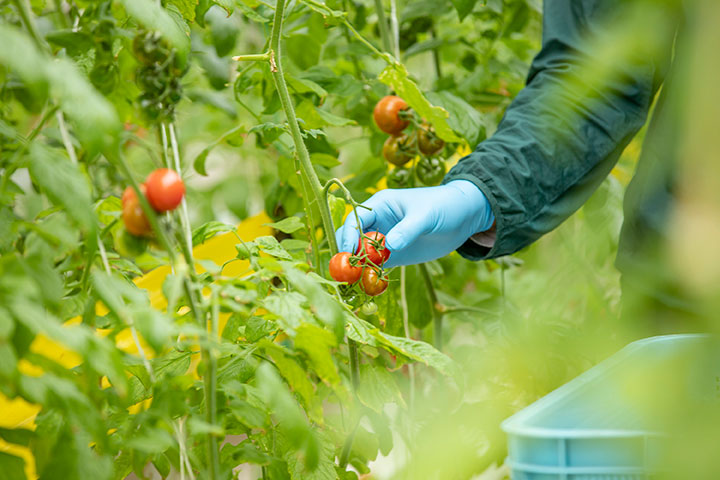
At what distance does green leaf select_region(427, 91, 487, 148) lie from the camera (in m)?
1.22

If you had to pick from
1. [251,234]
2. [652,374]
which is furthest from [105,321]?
[652,374]

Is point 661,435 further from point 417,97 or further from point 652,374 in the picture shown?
point 417,97

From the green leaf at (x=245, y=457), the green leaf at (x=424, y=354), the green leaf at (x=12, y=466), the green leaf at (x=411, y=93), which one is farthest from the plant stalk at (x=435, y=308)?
the green leaf at (x=12, y=466)

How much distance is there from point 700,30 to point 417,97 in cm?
75

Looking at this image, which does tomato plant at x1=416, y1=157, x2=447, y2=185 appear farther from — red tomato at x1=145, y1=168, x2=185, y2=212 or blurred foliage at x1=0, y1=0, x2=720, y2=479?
red tomato at x1=145, y1=168, x2=185, y2=212

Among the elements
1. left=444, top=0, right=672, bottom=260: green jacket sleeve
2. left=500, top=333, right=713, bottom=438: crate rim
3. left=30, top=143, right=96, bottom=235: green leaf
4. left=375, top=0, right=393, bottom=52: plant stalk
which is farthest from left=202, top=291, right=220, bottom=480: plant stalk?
left=375, top=0, right=393, bottom=52: plant stalk

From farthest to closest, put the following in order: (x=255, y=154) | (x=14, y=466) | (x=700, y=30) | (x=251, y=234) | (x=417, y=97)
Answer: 1. (x=255, y=154)
2. (x=251, y=234)
3. (x=417, y=97)
4. (x=14, y=466)
5. (x=700, y=30)

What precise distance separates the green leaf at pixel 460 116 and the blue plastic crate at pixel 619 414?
0.69 m

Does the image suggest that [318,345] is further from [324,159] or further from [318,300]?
[324,159]

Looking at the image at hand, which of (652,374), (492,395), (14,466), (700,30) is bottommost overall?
(492,395)

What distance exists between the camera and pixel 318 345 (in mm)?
585

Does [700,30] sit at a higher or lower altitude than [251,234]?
higher

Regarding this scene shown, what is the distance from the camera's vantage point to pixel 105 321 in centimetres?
86

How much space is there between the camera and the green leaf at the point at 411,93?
950 millimetres
